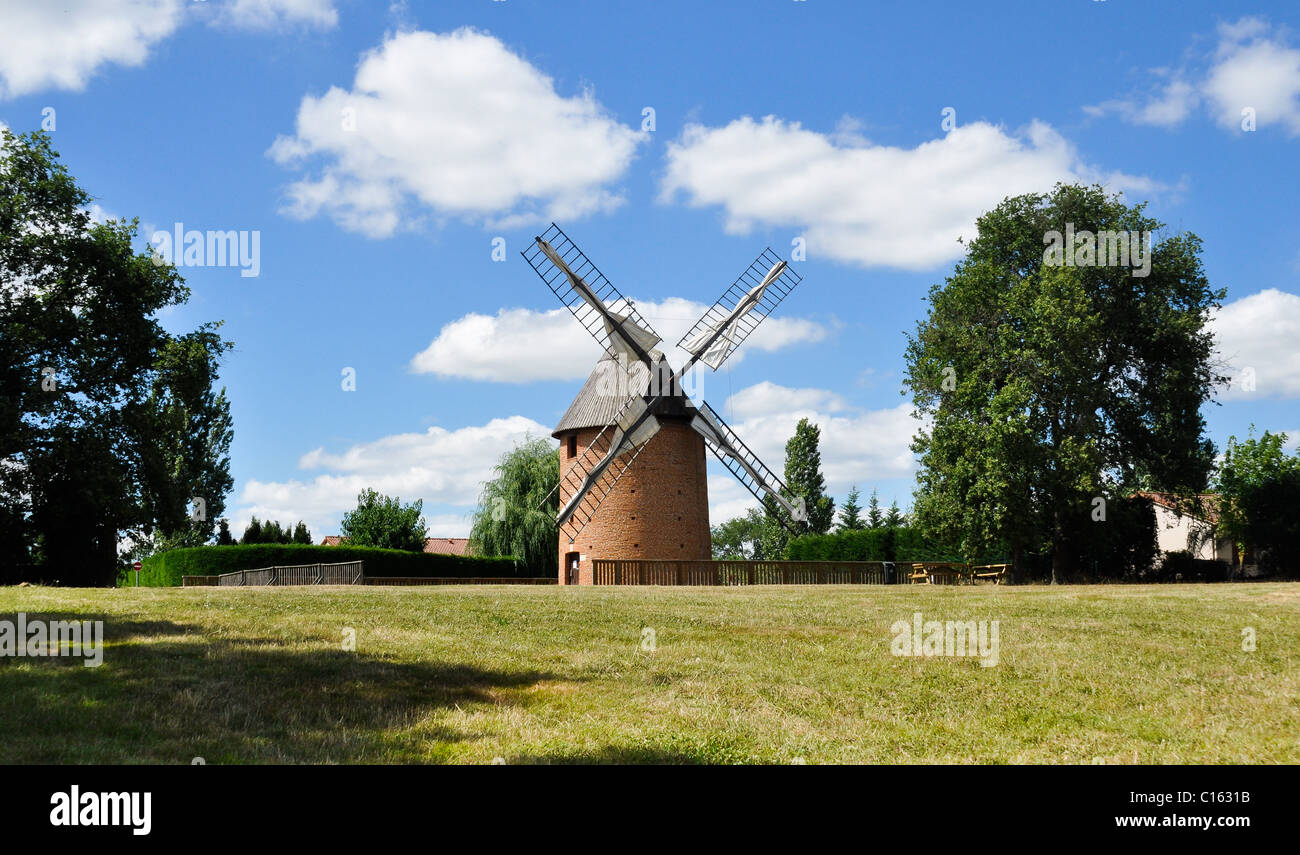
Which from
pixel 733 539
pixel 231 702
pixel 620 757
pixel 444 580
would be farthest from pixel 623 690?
pixel 733 539

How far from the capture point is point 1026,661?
43.2 feet

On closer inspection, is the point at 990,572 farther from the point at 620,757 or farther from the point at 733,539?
the point at 733,539

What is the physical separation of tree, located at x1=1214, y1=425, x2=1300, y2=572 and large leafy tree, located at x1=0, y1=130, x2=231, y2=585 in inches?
1736

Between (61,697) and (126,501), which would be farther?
(126,501)

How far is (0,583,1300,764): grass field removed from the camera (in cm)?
852

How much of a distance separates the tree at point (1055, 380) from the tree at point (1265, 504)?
4609 mm

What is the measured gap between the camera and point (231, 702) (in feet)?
31.6

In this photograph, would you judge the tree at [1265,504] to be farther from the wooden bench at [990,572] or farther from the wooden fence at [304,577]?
the wooden fence at [304,577]

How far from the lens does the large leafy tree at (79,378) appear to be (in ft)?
102

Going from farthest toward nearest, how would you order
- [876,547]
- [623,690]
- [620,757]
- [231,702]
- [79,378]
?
[876,547], [79,378], [623,690], [231,702], [620,757]

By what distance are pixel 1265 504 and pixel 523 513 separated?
35827mm
